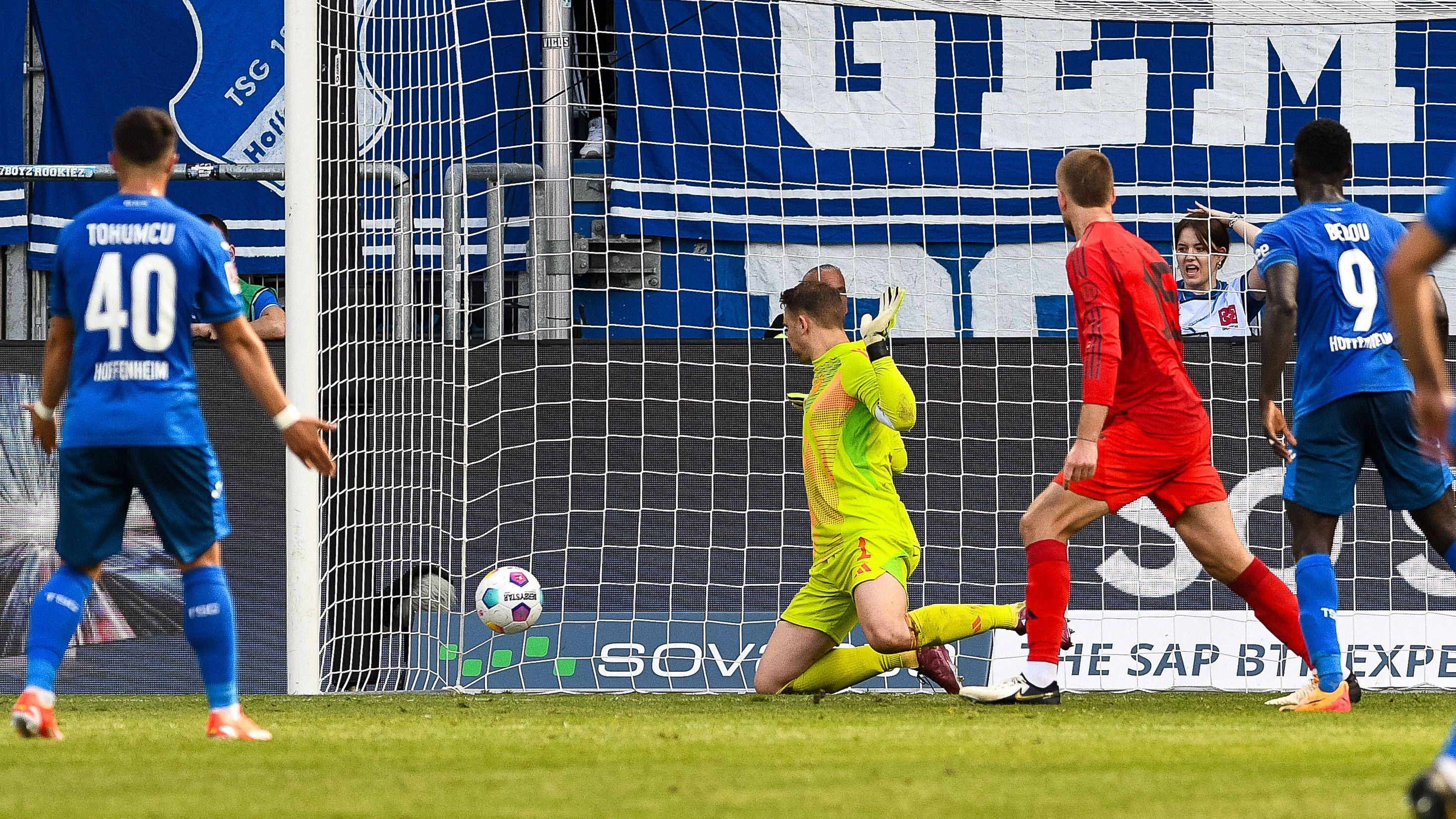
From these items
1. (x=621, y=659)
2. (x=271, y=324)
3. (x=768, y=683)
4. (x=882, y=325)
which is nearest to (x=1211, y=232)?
(x=882, y=325)

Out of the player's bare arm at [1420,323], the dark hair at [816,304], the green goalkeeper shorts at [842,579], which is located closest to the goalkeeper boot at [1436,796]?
the player's bare arm at [1420,323]

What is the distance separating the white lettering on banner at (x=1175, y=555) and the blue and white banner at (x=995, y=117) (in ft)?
8.82

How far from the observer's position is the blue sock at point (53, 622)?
5.02 m

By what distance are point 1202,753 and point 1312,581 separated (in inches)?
67.2

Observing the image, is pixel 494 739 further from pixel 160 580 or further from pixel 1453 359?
pixel 1453 359

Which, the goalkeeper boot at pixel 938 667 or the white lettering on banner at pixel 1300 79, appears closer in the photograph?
the goalkeeper boot at pixel 938 667

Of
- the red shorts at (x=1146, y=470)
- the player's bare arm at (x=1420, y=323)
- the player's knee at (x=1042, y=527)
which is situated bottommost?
the player's knee at (x=1042, y=527)

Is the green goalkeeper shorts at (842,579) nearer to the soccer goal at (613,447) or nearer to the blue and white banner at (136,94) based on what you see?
the soccer goal at (613,447)

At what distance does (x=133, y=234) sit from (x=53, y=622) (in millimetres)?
1156

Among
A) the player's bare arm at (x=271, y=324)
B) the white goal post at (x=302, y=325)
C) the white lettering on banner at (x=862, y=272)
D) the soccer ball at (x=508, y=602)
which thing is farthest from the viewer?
the white lettering on banner at (x=862, y=272)

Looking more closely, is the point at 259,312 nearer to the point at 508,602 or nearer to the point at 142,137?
the point at 508,602

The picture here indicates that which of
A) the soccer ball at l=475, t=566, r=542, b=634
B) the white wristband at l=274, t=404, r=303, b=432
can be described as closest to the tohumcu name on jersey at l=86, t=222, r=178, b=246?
the white wristband at l=274, t=404, r=303, b=432

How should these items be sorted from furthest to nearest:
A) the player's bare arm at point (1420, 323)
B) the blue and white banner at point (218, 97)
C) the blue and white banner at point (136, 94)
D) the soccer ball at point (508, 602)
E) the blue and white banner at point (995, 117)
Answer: the blue and white banner at point (136, 94) < the blue and white banner at point (995, 117) < the blue and white banner at point (218, 97) < the soccer ball at point (508, 602) < the player's bare arm at point (1420, 323)

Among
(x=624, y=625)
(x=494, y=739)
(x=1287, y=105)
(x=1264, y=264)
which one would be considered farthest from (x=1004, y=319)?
(x=494, y=739)
